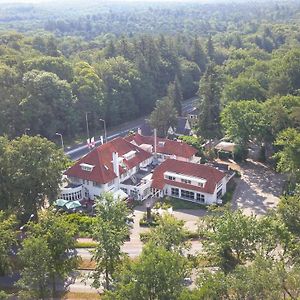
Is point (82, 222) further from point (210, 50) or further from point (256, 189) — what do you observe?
point (210, 50)

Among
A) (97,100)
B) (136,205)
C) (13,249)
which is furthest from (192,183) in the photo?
(97,100)

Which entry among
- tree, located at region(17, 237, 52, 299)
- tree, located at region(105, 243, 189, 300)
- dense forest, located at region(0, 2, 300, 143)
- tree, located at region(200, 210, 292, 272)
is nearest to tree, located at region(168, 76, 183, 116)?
dense forest, located at region(0, 2, 300, 143)

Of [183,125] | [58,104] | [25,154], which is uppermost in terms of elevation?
[25,154]

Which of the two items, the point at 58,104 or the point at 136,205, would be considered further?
the point at 58,104

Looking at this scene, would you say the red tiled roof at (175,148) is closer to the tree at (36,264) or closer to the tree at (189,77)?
the tree at (36,264)

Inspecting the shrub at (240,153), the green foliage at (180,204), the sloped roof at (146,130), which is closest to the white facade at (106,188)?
the green foliage at (180,204)

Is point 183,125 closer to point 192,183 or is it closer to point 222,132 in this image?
point 222,132
